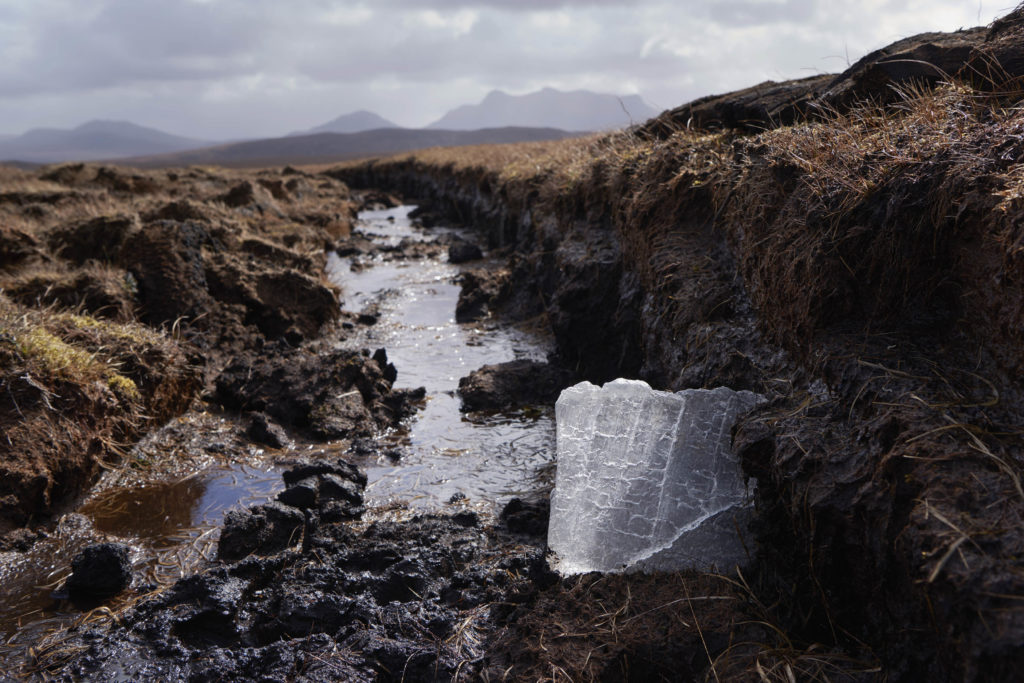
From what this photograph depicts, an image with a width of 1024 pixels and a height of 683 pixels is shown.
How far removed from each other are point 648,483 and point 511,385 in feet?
9.25

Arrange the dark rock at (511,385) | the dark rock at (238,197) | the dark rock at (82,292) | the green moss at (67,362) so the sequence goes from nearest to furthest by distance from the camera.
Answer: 1. the green moss at (67,362)
2. the dark rock at (511,385)
3. the dark rock at (82,292)
4. the dark rock at (238,197)

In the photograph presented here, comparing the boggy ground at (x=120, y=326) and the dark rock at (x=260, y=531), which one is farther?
the boggy ground at (x=120, y=326)

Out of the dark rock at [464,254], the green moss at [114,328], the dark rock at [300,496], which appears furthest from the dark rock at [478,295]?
the dark rock at [300,496]

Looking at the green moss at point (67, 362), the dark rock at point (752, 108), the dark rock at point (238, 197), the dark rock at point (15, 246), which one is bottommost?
the green moss at point (67, 362)

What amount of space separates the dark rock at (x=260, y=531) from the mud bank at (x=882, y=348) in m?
2.46

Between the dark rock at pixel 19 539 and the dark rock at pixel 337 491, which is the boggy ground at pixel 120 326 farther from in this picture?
the dark rock at pixel 337 491

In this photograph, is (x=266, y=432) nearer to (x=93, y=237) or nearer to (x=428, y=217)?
(x=93, y=237)

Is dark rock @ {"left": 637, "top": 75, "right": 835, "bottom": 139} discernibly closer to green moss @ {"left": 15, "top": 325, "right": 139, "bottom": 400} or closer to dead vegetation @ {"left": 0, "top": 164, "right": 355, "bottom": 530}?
dead vegetation @ {"left": 0, "top": 164, "right": 355, "bottom": 530}

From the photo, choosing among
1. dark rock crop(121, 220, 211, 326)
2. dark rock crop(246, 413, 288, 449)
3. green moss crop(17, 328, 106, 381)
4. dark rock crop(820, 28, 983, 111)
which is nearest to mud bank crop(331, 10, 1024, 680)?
dark rock crop(820, 28, 983, 111)

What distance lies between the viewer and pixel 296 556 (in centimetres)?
365

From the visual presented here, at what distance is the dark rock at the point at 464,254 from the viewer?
1216cm

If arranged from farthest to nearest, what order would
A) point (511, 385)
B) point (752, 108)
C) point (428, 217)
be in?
point (428, 217) → point (511, 385) → point (752, 108)

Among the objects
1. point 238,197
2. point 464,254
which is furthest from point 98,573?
point 238,197

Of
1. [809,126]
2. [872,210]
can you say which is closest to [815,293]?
[872,210]
